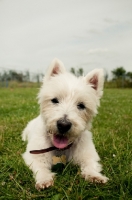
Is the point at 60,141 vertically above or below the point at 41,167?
above

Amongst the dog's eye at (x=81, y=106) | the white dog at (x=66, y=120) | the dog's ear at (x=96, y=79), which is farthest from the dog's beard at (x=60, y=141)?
the dog's ear at (x=96, y=79)

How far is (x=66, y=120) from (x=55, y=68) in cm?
144

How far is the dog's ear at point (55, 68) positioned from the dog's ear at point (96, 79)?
540 mm

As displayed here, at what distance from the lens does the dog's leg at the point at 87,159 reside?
3621 millimetres

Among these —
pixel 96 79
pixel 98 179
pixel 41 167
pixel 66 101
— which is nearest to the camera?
pixel 98 179

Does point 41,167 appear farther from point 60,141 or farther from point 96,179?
point 96,179

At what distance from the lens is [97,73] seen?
4852mm

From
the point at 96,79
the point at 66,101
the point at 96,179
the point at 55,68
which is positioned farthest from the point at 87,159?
the point at 55,68

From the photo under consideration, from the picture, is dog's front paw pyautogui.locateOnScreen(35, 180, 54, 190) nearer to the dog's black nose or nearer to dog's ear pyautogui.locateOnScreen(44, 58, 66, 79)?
the dog's black nose

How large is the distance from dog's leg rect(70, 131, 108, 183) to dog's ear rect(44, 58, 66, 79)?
130cm

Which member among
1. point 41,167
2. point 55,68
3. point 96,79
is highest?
point 55,68

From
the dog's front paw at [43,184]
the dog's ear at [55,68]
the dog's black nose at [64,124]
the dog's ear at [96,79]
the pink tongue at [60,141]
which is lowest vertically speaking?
the dog's front paw at [43,184]

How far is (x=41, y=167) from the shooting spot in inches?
156

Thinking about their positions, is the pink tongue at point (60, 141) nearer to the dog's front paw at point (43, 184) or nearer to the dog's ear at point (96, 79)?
the dog's front paw at point (43, 184)
